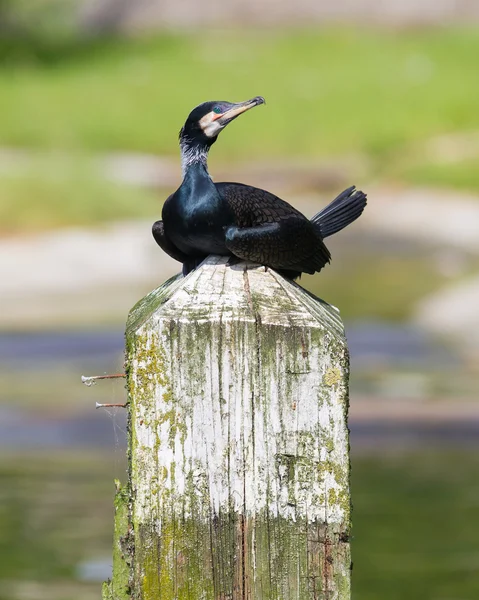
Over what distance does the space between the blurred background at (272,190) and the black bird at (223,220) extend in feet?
2.16

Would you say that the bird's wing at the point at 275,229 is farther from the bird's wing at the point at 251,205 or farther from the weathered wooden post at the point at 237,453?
the weathered wooden post at the point at 237,453

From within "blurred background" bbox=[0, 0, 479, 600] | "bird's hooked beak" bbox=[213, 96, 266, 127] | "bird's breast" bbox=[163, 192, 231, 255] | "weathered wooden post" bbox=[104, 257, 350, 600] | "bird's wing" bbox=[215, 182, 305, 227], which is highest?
"blurred background" bbox=[0, 0, 479, 600]

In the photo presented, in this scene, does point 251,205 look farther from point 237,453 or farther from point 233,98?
point 233,98

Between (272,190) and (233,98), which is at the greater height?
(233,98)

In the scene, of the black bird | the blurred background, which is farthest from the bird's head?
the blurred background

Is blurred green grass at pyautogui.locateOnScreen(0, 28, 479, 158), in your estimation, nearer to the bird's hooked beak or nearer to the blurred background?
the blurred background

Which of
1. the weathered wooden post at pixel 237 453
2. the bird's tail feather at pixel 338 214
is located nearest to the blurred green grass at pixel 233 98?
the bird's tail feather at pixel 338 214

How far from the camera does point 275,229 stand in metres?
2.49

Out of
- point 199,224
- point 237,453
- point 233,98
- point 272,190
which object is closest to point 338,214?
point 199,224

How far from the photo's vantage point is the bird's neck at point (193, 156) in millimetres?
2557

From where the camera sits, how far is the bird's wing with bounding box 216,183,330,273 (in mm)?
2426

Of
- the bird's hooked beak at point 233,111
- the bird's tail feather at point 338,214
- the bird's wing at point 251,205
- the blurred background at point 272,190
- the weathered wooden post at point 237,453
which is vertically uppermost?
the blurred background at point 272,190

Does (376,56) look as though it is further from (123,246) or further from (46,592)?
(46,592)

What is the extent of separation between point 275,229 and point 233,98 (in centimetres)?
1606
